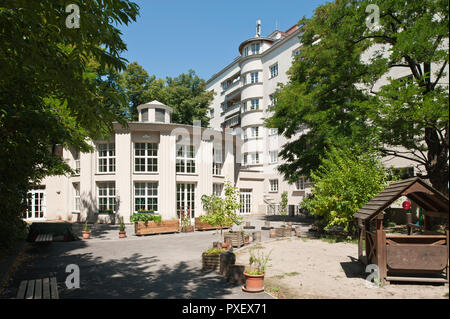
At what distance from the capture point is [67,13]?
17.8 feet

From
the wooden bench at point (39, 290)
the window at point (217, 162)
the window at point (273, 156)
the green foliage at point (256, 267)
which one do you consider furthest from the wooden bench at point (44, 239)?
the window at point (273, 156)

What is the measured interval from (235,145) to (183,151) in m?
6.27

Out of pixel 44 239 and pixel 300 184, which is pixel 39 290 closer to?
pixel 44 239

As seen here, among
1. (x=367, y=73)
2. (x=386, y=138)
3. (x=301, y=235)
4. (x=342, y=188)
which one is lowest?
(x=301, y=235)

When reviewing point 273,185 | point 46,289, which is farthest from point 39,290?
point 273,185

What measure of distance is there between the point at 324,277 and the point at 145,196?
18185 mm

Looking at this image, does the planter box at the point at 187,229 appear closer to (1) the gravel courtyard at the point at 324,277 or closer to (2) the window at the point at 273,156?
(1) the gravel courtyard at the point at 324,277

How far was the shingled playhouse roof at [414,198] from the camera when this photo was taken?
299 inches

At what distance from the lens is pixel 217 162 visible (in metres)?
28.6

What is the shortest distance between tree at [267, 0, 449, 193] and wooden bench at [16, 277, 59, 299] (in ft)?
46.0

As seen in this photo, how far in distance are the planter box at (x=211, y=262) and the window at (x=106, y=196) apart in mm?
16501

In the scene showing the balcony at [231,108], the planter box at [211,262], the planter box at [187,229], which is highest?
the balcony at [231,108]
